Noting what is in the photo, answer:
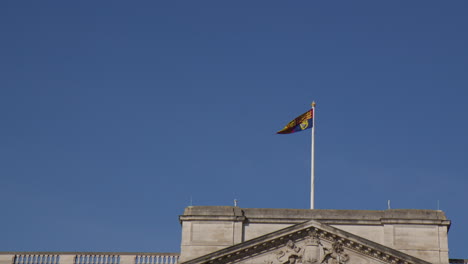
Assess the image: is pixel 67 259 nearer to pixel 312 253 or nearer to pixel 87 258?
pixel 87 258

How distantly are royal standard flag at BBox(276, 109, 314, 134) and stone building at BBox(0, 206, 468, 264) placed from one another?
6989 millimetres

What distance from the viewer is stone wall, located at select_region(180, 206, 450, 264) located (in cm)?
6391

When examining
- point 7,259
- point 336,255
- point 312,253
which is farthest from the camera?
point 7,259

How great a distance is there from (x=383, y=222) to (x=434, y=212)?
3.14m

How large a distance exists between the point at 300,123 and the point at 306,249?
10650 mm

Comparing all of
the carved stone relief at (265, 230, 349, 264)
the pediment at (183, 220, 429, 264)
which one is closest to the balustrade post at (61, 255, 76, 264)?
the pediment at (183, 220, 429, 264)

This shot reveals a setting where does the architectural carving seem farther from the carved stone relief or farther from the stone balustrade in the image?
the stone balustrade

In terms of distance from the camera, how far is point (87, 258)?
65.8 metres

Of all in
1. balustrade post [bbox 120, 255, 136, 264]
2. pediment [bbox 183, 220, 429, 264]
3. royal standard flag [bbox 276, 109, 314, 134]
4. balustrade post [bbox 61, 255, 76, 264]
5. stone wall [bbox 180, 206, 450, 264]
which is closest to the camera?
pediment [bbox 183, 220, 429, 264]

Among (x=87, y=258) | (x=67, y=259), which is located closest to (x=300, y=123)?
(x=87, y=258)

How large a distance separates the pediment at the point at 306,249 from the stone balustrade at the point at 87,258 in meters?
4.19

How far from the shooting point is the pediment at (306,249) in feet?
202

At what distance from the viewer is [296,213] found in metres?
64.4

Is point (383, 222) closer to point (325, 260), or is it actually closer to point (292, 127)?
point (325, 260)
